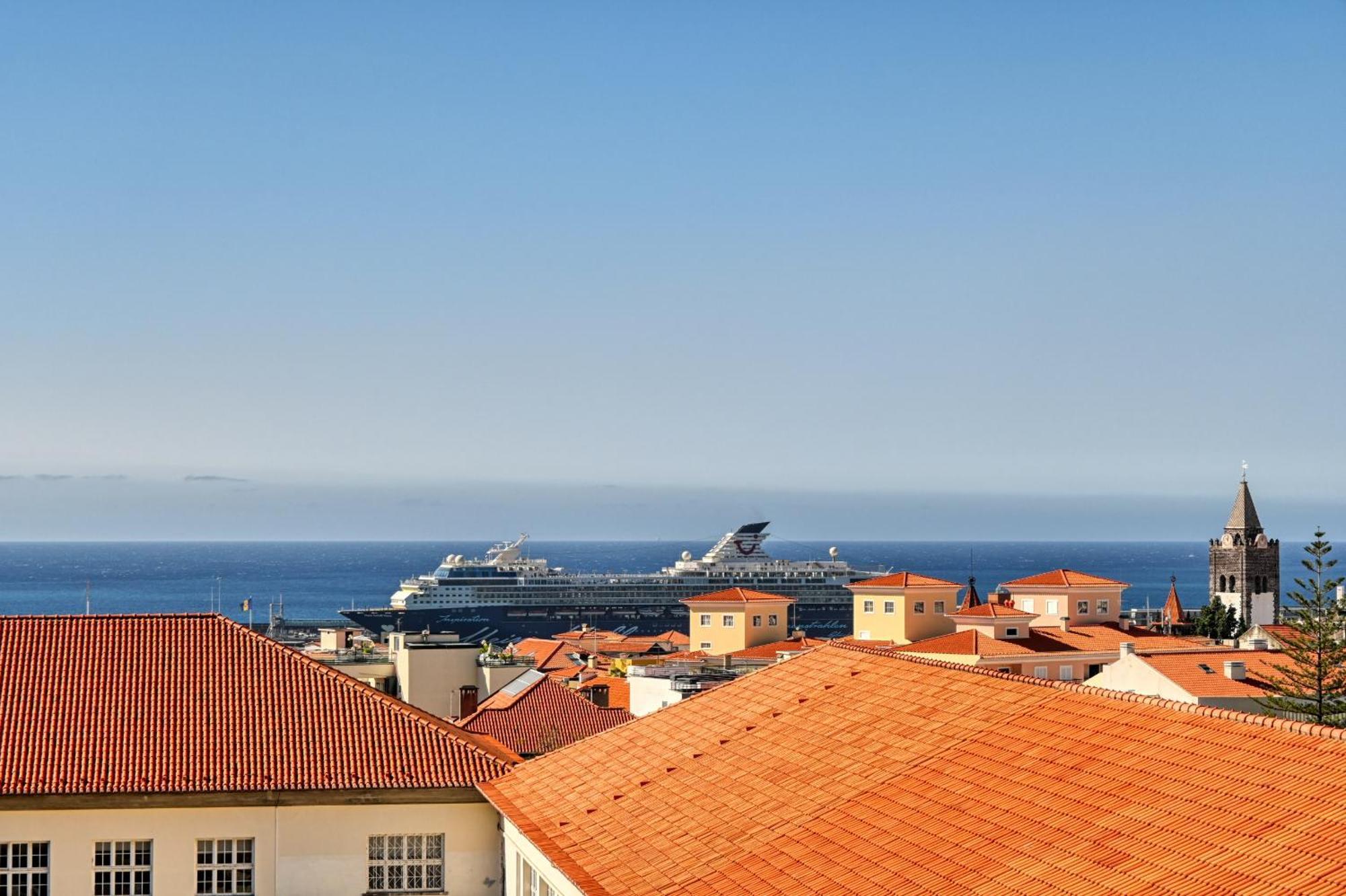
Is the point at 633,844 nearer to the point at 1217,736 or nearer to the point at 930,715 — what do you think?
the point at 930,715

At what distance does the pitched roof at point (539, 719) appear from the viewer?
41281 mm

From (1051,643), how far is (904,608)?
29.2 feet

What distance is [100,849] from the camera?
2284 cm

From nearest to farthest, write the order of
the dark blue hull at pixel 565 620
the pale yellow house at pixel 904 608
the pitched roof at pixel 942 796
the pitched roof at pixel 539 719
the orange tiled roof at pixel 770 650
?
the pitched roof at pixel 942 796
the pitched roof at pixel 539 719
the orange tiled roof at pixel 770 650
the pale yellow house at pixel 904 608
the dark blue hull at pixel 565 620

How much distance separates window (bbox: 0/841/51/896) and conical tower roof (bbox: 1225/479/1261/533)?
112 meters

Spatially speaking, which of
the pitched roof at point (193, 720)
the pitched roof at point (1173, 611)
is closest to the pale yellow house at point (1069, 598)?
the pitched roof at point (1173, 611)

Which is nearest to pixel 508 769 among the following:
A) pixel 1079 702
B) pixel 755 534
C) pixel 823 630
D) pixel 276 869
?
pixel 276 869

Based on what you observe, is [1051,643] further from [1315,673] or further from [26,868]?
[26,868]

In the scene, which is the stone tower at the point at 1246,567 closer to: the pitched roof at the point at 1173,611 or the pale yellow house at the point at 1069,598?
the pitched roof at the point at 1173,611

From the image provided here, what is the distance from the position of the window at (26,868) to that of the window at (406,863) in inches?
176

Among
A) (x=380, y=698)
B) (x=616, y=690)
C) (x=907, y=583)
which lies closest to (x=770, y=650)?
(x=907, y=583)

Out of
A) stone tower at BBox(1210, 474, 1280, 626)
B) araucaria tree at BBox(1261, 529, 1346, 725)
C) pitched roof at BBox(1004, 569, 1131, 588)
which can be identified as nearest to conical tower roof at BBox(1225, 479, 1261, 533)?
stone tower at BBox(1210, 474, 1280, 626)

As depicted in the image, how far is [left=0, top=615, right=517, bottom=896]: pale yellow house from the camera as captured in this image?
22.7m

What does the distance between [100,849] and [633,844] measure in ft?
31.2
